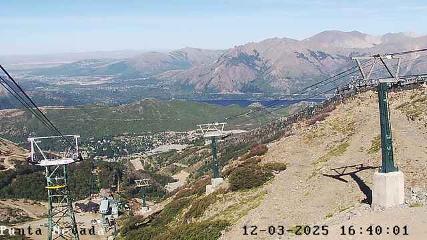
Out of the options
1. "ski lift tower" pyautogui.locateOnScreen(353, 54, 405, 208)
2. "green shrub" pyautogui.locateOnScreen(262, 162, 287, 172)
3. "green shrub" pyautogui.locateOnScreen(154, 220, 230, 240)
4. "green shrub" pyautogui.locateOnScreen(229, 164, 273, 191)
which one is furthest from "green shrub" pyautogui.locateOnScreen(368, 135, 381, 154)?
"green shrub" pyautogui.locateOnScreen(154, 220, 230, 240)

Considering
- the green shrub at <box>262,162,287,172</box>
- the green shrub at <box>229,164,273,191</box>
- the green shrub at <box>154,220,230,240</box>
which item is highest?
the green shrub at <box>262,162,287,172</box>

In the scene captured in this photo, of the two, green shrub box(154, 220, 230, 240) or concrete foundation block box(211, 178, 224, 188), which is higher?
green shrub box(154, 220, 230, 240)

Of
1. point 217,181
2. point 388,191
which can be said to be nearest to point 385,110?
point 388,191

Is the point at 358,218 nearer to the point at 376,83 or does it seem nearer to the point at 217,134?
the point at 376,83

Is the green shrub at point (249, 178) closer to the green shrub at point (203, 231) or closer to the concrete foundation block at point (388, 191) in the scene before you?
the green shrub at point (203, 231)

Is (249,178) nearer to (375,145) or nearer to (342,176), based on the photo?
(342,176)

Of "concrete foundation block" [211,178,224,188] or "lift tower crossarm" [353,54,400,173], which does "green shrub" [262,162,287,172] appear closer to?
"concrete foundation block" [211,178,224,188]
